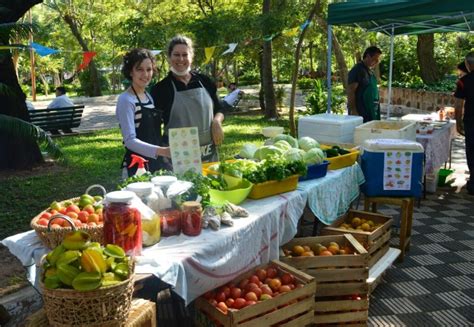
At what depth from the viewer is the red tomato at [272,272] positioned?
309 centimetres

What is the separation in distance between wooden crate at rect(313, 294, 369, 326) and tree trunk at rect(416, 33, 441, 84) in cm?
1751

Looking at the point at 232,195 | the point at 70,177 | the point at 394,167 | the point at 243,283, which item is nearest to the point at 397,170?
the point at 394,167

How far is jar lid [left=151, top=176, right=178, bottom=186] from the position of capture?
8.97 feet

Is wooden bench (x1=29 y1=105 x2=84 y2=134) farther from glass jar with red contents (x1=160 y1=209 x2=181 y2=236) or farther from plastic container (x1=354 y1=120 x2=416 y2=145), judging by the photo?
glass jar with red contents (x1=160 y1=209 x2=181 y2=236)

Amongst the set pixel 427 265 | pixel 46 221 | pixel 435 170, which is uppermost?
pixel 46 221

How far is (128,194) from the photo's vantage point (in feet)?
7.29

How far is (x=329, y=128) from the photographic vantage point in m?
5.12

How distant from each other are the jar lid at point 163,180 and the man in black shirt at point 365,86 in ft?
14.8

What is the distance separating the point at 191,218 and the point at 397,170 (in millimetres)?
2501

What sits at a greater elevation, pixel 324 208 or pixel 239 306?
pixel 324 208

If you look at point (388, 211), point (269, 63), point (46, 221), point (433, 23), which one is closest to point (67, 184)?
point (388, 211)

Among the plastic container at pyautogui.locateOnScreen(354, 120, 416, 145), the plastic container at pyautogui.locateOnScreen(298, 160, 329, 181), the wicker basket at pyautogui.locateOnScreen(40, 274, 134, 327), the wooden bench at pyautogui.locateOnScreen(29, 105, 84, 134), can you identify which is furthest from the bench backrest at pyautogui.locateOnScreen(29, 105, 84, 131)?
the wicker basket at pyautogui.locateOnScreen(40, 274, 134, 327)

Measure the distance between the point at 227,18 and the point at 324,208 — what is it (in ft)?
39.2

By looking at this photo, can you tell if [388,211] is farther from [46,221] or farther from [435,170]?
[46,221]
